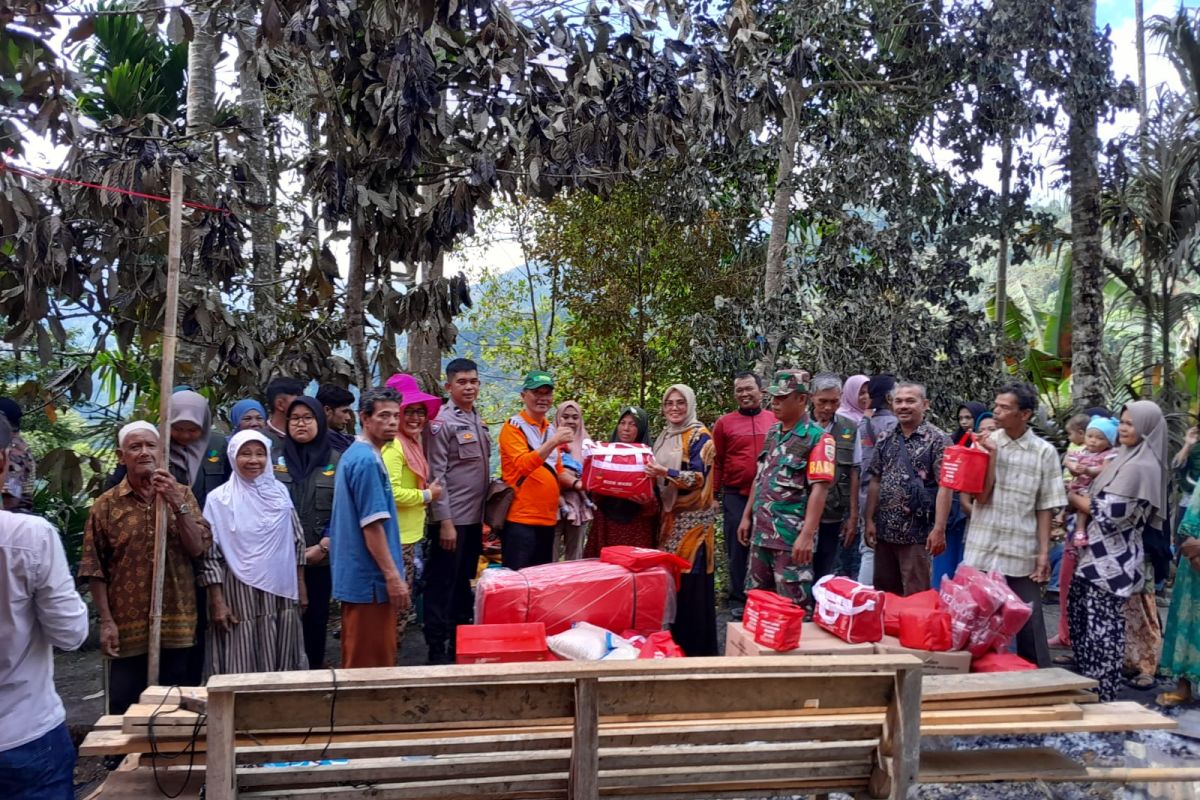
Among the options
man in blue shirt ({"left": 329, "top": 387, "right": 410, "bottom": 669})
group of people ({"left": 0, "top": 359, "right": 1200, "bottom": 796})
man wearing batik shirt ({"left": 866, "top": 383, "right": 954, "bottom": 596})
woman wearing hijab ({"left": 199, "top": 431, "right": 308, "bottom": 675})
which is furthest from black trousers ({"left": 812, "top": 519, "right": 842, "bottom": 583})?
woman wearing hijab ({"left": 199, "top": 431, "right": 308, "bottom": 675})

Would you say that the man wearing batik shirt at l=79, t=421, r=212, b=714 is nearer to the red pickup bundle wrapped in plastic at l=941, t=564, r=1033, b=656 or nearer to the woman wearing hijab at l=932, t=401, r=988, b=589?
the red pickup bundle wrapped in plastic at l=941, t=564, r=1033, b=656

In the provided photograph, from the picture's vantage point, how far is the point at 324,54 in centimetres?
504

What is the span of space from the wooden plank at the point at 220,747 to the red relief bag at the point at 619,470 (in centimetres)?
302

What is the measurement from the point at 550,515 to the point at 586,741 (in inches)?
108

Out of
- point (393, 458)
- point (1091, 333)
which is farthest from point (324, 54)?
point (1091, 333)

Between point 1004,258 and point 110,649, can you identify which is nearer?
point 110,649

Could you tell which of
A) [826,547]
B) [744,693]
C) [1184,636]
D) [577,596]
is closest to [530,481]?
[577,596]

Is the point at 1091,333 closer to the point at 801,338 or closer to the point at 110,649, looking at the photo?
the point at 801,338

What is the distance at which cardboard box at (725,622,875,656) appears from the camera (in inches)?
174

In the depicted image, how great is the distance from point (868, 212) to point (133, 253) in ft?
23.5

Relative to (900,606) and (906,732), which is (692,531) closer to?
(900,606)

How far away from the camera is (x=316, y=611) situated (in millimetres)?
5348

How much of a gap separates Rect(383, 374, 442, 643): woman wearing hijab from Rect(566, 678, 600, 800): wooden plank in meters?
2.30

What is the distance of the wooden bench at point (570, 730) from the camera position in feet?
8.92
